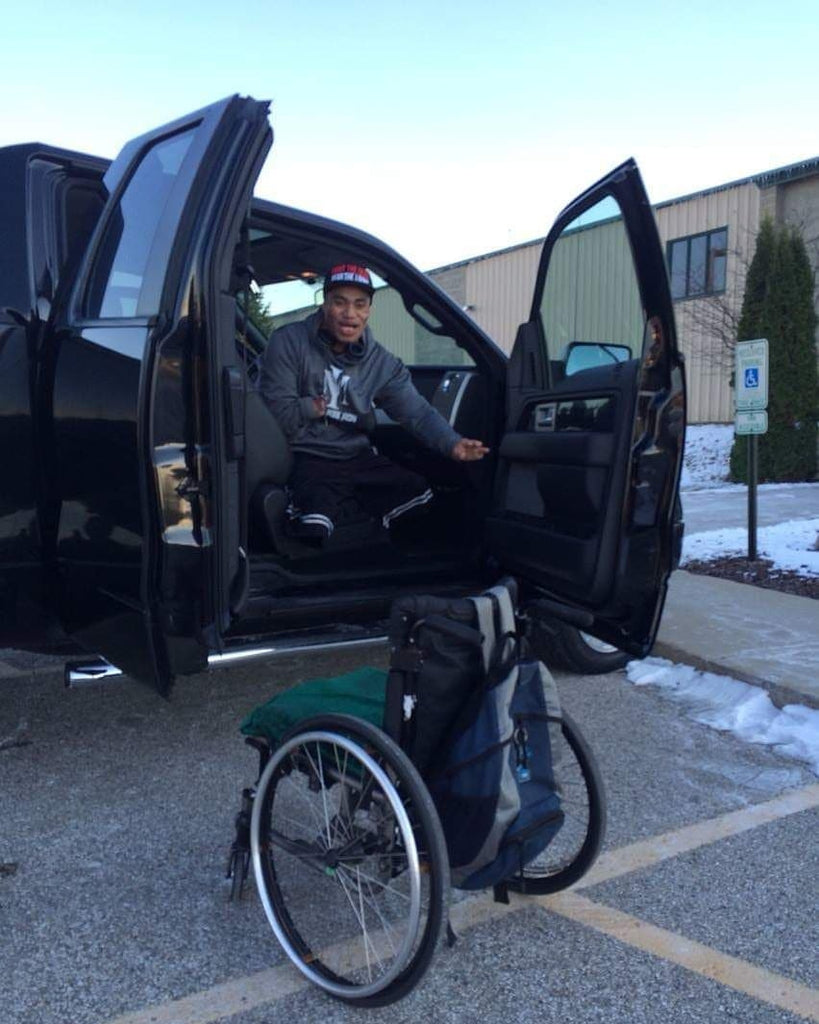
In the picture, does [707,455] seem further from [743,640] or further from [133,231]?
[133,231]

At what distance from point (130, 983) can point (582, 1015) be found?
40.8 inches

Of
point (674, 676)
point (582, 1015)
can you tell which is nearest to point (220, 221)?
point (582, 1015)

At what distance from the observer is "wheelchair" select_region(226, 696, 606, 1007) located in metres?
2.03

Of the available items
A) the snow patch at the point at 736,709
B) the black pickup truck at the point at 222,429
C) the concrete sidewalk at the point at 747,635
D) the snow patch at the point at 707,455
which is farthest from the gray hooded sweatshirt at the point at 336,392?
the snow patch at the point at 707,455

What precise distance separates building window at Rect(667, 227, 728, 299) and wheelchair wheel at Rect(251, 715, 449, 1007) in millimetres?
16732

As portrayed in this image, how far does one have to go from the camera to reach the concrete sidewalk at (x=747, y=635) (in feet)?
14.3

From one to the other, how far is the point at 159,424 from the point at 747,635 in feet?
11.5

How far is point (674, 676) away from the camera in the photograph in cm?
468

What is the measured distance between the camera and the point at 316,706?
250 cm

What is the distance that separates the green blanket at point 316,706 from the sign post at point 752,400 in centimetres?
509

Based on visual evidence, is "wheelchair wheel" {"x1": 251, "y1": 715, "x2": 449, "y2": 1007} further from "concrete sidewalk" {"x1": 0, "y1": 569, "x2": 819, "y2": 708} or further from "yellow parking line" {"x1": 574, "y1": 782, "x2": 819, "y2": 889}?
"concrete sidewalk" {"x1": 0, "y1": 569, "x2": 819, "y2": 708}

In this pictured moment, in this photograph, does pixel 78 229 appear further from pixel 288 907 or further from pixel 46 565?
pixel 288 907

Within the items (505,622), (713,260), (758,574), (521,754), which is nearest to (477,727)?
(521,754)

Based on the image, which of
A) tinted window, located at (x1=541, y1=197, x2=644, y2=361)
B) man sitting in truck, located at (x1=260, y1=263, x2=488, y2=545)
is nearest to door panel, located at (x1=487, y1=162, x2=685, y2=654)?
tinted window, located at (x1=541, y1=197, x2=644, y2=361)
